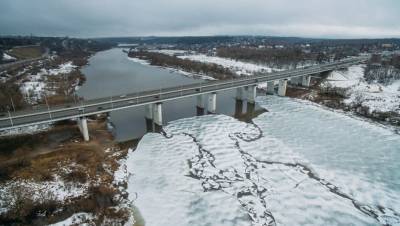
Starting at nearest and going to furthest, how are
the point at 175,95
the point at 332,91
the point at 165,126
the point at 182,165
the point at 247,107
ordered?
the point at 182,165, the point at 165,126, the point at 175,95, the point at 247,107, the point at 332,91

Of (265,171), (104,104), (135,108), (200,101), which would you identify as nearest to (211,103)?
(200,101)

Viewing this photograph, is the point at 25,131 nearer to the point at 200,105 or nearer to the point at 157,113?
the point at 157,113

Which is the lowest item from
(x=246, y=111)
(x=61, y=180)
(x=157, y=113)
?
(x=246, y=111)

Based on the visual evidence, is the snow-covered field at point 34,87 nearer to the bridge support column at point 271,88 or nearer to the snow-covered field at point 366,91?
the bridge support column at point 271,88

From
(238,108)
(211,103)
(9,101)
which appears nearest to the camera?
(9,101)

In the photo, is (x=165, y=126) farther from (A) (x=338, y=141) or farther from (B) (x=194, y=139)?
(A) (x=338, y=141)

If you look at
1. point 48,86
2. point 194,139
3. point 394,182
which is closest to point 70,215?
point 194,139

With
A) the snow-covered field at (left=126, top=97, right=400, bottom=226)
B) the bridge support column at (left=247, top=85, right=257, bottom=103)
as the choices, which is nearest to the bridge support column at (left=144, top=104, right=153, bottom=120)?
the snow-covered field at (left=126, top=97, right=400, bottom=226)

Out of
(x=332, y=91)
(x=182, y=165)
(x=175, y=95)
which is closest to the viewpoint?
(x=182, y=165)
